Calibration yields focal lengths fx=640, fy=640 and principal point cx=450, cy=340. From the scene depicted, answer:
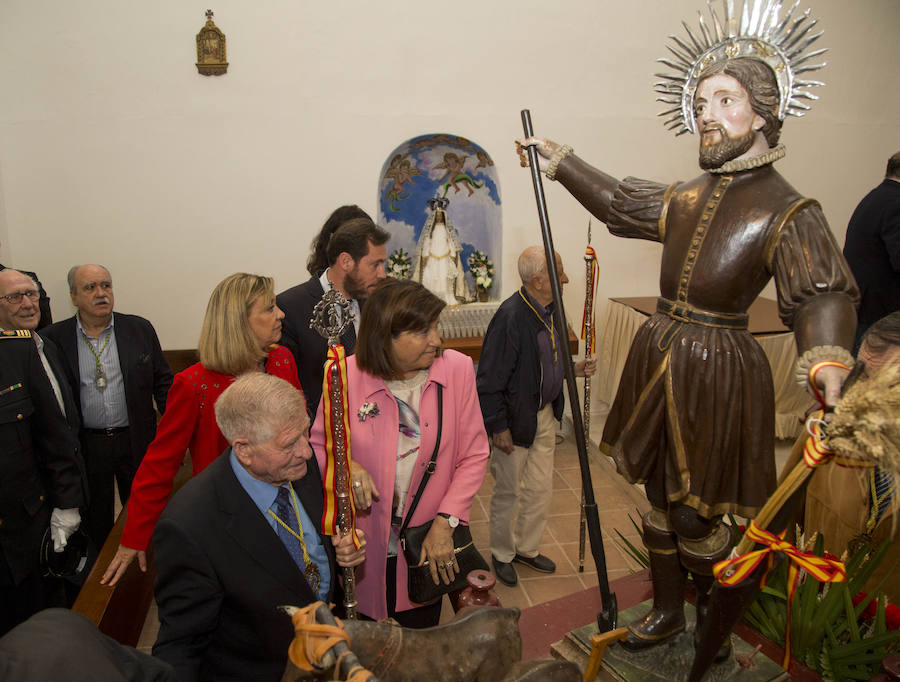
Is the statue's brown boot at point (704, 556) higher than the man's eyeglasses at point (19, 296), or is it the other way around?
the man's eyeglasses at point (19, 296)

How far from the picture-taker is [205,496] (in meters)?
1.83

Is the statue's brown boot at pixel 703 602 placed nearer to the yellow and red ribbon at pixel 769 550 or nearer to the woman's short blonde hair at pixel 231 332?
the yellow and red ribbon at pixel 769 550

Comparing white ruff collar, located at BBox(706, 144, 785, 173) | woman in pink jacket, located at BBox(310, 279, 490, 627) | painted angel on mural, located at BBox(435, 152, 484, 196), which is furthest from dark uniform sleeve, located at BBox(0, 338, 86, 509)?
painted angel on mural, located at BBox(435, 152, 484, 196)

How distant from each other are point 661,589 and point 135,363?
306 cm

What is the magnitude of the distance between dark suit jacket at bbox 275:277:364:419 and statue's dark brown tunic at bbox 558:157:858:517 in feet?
5.87

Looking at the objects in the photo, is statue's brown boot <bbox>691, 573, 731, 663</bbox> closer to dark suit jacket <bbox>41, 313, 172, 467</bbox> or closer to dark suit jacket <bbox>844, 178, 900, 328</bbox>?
dark suit jacket <bbox>844, 178, 900, 328</bbox>

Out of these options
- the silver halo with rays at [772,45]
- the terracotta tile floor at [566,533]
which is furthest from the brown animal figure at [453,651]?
the terracotta tile floor at [566,533]

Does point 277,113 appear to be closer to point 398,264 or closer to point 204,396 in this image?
point 398,264

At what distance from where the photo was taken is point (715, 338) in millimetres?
1766

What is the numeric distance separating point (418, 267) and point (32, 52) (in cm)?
385

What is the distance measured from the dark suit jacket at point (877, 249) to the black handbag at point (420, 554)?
9.91 ft

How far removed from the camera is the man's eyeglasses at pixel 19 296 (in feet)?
9.67

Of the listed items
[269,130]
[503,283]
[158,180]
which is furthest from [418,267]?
[158,180]

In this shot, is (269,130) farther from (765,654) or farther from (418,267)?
(765,654)
